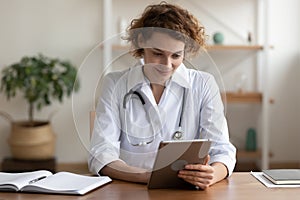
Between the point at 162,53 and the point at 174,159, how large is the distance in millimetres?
331

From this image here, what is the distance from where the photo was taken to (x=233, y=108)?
4441 millimetres

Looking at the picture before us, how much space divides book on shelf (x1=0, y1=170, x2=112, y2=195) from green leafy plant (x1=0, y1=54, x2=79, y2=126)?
221 centimetres

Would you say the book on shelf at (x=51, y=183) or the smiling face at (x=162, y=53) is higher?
the smiling face at (x=162, y=53)

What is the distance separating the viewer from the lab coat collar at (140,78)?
1.75 metres

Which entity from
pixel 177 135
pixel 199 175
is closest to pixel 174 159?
pixel 199 175

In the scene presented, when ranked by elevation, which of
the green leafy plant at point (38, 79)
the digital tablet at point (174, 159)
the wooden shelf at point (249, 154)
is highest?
the green leafy plant at point (38, 79)

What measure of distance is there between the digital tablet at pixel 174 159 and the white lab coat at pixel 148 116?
0.50ft

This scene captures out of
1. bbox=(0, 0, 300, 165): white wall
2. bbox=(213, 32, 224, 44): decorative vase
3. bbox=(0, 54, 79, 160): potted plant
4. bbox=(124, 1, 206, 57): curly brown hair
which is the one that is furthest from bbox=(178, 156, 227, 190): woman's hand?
bbox=(0, 0, 300, 165): white wall

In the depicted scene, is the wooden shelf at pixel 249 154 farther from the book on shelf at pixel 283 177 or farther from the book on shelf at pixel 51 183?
the book on shelf at pixel 51 183

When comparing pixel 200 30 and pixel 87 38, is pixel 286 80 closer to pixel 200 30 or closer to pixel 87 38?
pixel 87 38

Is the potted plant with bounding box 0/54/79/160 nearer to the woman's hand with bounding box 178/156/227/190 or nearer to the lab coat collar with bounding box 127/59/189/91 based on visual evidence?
the lab coat collar with bounding box 127/59/189/91

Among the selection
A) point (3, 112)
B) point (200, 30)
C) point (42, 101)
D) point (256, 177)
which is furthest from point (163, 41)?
point (3, 112)

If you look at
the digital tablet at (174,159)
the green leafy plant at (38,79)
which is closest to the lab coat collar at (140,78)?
the digital tablet at (174,159)

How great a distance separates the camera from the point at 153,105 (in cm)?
177
